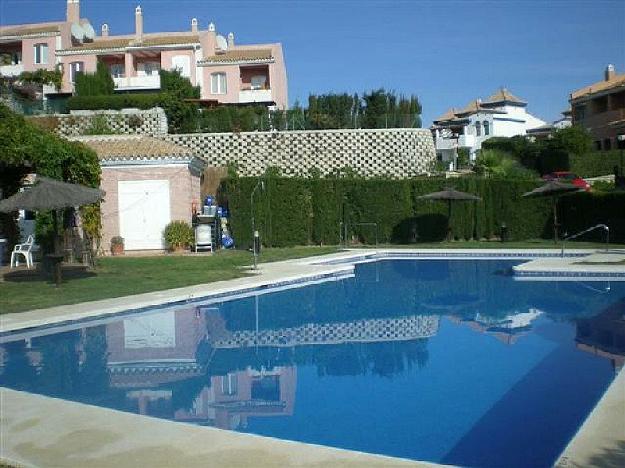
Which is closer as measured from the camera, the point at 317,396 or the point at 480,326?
the point at 317,396

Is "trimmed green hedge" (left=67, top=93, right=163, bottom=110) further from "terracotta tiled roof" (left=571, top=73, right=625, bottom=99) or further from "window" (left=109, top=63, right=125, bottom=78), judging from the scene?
"terracotta tiled roof" (left=571, top=73, right=625, bottom=99)

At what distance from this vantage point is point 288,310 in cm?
1271

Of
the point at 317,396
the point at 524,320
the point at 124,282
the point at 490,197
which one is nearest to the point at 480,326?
the point at 524,320

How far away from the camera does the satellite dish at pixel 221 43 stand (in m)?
47.7

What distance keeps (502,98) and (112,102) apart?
4615 centimetres

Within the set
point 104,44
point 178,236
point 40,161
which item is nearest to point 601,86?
point 104,44

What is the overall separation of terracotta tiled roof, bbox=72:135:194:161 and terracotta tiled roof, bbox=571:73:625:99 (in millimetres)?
36011

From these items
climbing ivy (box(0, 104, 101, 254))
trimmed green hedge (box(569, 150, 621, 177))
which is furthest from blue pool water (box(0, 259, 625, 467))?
trimmed green hedge (box(569, 150, 621, 177))

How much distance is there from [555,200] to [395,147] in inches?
306

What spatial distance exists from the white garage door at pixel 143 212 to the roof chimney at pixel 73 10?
94.8ft

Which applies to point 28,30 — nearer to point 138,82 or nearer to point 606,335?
point 138,82

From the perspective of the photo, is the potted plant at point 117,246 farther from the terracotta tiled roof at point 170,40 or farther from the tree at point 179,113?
the terracotta tiled roof at point 170,40

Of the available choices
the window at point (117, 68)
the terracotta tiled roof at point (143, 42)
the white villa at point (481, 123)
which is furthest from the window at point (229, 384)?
the white villa at point (481, 123)

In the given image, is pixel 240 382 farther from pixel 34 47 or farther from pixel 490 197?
pixel 34 47
